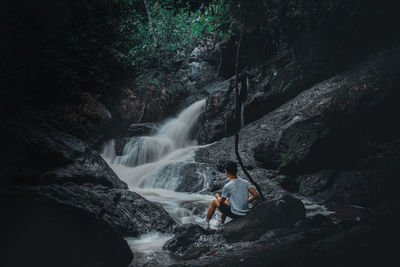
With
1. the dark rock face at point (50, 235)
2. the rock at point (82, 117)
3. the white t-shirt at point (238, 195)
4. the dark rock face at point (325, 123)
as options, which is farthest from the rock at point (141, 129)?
the dark rock face at point (50, 235)

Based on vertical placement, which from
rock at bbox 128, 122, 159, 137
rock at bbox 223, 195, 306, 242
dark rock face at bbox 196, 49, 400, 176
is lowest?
rock at bbox 223, 195, 306, 242

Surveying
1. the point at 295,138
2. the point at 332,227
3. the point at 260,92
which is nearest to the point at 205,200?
the point at 295,138

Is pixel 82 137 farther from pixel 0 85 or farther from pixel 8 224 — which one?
pixel 8 224

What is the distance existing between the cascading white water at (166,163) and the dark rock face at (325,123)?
142cm

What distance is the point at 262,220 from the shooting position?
3.67 m

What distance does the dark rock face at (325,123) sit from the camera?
620 cm

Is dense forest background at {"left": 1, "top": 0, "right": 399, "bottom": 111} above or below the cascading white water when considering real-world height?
above

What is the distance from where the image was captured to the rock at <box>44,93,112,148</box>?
359 inches

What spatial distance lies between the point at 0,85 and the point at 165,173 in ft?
21.9

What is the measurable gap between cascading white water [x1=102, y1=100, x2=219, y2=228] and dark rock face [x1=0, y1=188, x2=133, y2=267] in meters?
2.55

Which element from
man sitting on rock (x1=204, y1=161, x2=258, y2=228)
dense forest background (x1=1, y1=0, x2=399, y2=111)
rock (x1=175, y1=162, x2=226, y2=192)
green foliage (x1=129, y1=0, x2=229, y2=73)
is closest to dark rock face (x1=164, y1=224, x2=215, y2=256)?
man sitting on rock (x1=204, y1=161, x2=258, y2=228)

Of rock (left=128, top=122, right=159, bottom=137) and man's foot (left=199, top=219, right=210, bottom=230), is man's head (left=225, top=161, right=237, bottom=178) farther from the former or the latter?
rock (left=128, top=122, right=159, bottom=137)

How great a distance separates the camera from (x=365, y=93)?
21.0ft

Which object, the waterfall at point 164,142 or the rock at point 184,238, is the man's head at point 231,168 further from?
the waterfall at point 164,142
